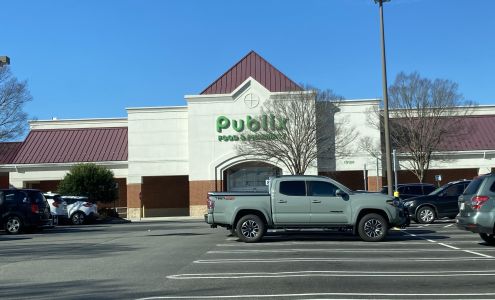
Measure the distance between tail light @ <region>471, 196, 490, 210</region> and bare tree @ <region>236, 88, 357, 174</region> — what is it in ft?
78.0

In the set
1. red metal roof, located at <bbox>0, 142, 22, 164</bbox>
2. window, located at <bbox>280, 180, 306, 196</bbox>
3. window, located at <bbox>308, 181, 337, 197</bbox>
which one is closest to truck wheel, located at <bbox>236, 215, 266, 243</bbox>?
window, located at <bbox>280, 180, 306, 196</bbox>

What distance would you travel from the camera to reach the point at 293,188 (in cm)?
1598

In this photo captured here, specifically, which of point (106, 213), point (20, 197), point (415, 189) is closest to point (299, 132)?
point (415, 189)

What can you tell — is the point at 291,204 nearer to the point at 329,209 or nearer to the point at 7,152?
the point at 329,209

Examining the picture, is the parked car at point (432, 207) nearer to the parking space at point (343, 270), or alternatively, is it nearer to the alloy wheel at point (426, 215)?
the alloy wheel at point (426, 215)

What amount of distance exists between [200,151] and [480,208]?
97.1 ft

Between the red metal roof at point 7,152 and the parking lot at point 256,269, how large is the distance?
31118mm

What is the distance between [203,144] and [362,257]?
1187 inches

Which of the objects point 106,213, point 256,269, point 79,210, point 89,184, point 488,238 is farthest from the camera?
point 89,184

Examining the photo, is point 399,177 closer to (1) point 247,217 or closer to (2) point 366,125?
(2) point 366,125

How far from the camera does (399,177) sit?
43.9m

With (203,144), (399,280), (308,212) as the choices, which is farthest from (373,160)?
(399,280)

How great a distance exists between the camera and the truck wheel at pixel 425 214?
22984 mm

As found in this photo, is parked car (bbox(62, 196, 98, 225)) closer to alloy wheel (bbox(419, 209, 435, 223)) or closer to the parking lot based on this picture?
the parking lot
